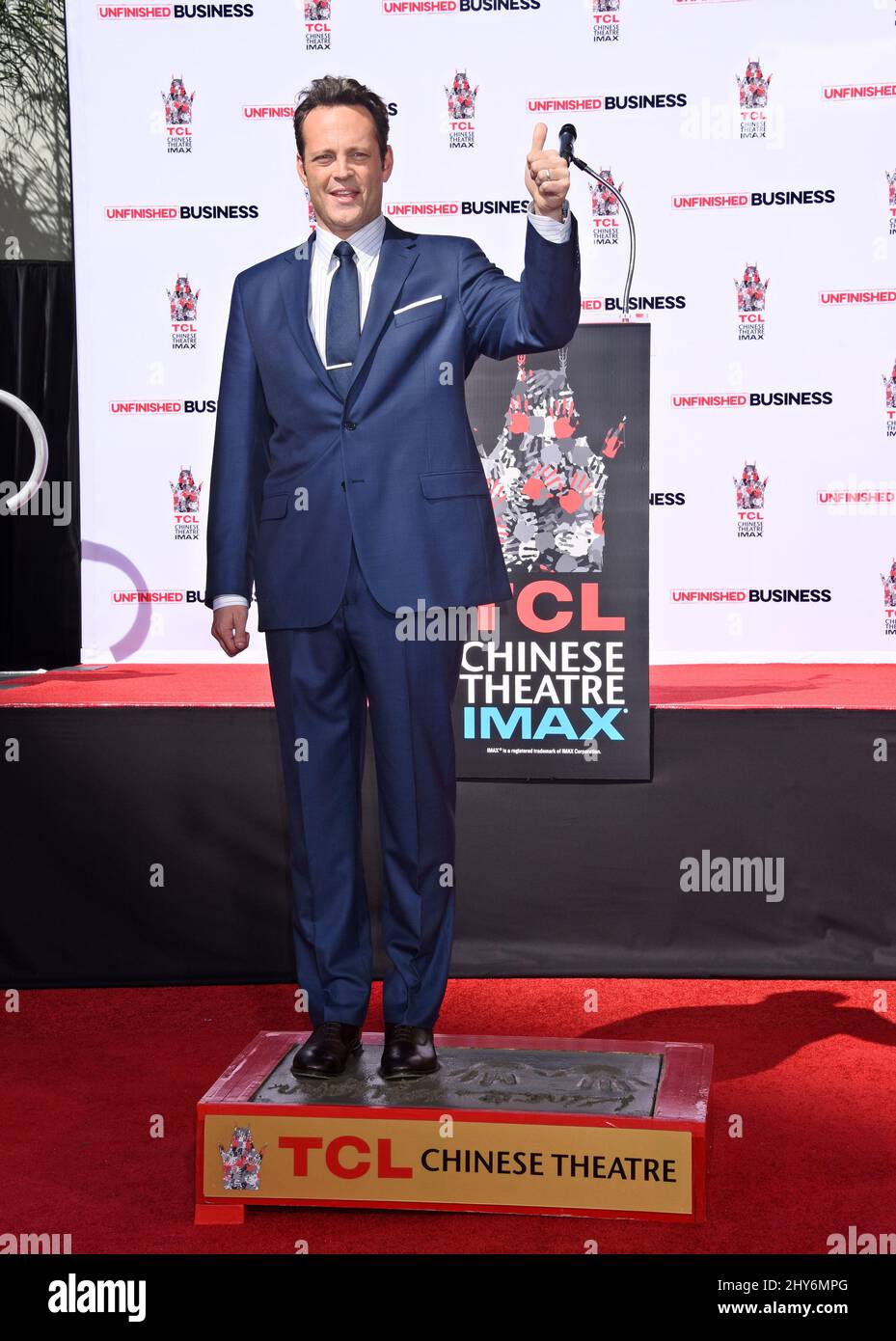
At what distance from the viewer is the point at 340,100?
2004mm

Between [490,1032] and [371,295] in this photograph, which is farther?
[490,1032]

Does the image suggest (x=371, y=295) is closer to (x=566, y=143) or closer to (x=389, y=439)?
(x=389, y=439)

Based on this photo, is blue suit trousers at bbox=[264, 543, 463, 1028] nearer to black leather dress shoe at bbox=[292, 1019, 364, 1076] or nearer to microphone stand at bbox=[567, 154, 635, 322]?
black leather dress shoe at bbox=[292, 1019, 364, 1076]

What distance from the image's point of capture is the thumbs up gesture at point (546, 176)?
1.80 metres

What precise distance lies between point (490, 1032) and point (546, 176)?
66.1 inches

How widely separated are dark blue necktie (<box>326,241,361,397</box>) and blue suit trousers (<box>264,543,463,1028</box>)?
29cm

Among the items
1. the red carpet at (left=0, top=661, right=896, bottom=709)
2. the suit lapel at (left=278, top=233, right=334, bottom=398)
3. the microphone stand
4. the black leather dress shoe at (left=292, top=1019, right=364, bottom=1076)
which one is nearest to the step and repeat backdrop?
the red carpet at (left=0, top=661, right=896, bottom=709)

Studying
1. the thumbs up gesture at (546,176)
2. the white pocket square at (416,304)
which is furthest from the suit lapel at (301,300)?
the thumbs up gesture at (546,176)

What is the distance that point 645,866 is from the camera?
10.0 ft

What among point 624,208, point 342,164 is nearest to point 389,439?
point 342,164

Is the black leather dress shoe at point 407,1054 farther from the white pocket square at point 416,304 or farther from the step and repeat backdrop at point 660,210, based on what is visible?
the step and repeat backdrop at point 660,210

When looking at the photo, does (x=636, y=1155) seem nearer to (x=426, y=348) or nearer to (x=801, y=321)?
(x=426, y=348)

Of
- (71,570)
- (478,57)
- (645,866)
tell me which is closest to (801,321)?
(478,57)

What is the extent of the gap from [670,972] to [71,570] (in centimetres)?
328
